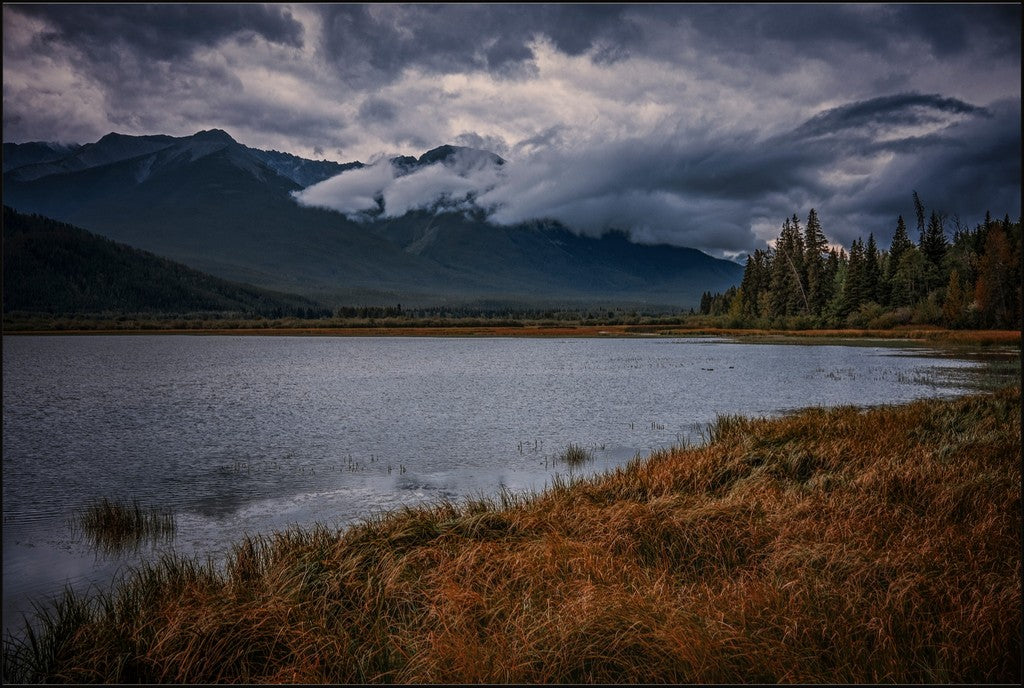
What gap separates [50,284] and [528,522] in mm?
224245

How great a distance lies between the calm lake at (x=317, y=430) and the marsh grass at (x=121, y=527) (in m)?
0.32

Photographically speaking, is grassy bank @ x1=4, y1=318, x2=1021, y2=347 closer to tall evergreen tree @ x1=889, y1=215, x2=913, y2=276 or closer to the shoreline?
the shoreline

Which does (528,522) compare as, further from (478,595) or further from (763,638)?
(763,638)

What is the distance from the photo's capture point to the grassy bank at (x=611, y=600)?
20.6 ft

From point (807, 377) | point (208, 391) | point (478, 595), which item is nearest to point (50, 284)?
point (208, 391)

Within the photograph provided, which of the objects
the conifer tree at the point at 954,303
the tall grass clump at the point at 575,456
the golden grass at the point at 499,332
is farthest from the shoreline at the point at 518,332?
the tall grass clump at the point at 575,456

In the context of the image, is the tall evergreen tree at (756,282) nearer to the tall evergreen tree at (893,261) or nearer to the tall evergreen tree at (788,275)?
the tall evergreen tree at (788,275)

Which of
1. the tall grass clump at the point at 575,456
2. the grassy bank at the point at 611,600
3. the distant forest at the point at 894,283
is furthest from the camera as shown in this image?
the distant forest at the point at 894,283

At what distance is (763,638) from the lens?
6.44 m

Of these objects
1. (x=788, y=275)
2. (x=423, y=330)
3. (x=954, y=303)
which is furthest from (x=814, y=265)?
(x=423, y=330)

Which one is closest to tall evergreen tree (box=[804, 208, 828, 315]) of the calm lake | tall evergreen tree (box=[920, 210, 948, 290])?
tall evergreen tree (box=[920, 210, 948, 290])

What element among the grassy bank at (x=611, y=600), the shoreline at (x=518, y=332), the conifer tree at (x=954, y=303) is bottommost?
the grassy bank at (x=611, y=600)

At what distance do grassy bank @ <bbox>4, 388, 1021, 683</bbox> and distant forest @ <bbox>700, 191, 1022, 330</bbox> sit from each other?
2973 inches

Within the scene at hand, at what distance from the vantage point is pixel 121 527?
41.9ft
